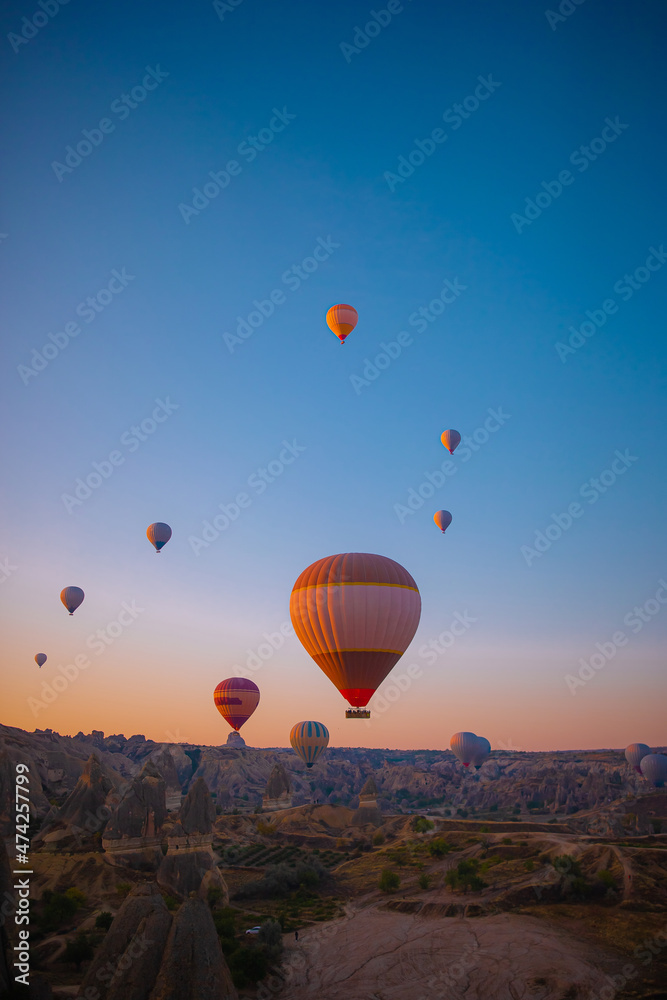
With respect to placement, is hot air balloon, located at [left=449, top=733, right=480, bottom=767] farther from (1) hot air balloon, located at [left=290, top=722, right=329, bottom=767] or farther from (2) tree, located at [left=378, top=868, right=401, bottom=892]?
(2) tree, located at [left=378, top=868, right=401, bottom=892]

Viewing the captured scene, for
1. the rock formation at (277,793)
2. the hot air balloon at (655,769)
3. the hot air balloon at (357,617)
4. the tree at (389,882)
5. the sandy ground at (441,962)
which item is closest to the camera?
the sandy ground at (441,962)

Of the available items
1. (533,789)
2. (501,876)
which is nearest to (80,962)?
(501,876)

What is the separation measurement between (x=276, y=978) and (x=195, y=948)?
1202 cm

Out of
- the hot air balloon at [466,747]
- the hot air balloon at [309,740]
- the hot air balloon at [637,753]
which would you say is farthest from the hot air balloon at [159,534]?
the hot air balloon at [637,753]

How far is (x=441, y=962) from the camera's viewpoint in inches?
1181

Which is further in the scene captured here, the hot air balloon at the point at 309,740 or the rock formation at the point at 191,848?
the hot air balloon at the point at 309,740

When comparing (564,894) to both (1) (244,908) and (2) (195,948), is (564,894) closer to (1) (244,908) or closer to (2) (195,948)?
(1) (244,908)

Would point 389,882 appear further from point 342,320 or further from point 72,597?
point 342,320

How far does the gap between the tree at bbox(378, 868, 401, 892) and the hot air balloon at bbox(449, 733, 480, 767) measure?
188 feet

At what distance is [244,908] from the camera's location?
4028cm

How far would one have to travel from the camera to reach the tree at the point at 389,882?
44.6 meters

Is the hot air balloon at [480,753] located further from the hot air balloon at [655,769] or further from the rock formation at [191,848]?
the rock formation at [191,848]

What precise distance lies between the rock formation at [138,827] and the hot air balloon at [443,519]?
28.2 metres

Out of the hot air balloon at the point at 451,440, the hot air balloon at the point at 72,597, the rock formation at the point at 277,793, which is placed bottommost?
the rock formation at the point at 277,793
